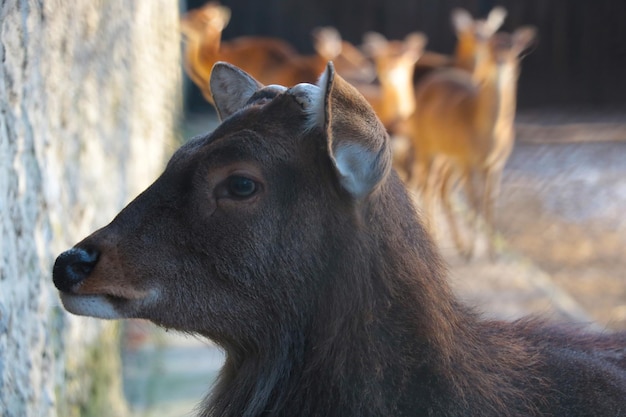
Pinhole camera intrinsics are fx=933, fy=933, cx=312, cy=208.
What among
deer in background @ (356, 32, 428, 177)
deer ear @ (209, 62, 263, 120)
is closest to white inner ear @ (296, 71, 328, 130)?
deer ear @ (209, 62, 263, 120)

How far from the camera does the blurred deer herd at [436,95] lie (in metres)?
11.0

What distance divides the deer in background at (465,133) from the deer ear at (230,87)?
293 inches

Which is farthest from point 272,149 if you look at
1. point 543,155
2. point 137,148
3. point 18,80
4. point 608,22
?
point 608,22

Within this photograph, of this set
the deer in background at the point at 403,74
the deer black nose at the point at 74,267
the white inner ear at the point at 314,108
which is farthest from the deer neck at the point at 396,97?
the deer black nose at the point at 74,267

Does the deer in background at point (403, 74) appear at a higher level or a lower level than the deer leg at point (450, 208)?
higher

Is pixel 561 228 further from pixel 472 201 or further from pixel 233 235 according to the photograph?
pixel 233 235

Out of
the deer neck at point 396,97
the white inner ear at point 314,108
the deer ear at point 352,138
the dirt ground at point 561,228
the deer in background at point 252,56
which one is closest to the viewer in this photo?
the deer ear at point 352,138

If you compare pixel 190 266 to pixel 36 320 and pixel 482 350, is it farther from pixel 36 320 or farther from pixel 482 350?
pixel 36 320

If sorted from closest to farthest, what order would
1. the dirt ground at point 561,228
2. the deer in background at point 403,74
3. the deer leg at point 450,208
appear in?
1. the dirt ground at point 561,228
2. the deer leg at point 450,208
3. the deer in background at point 403,74

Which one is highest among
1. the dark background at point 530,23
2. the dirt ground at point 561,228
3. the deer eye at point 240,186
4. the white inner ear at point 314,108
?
the dark background at point 530,23

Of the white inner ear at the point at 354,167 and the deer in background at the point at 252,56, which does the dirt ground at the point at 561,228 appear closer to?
the white inner ear at the point at 354,167

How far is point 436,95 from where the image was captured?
1166cm

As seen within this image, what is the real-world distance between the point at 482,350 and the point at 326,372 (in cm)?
49

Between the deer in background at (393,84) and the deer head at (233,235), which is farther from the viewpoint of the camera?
the deer in background at (393,84)
